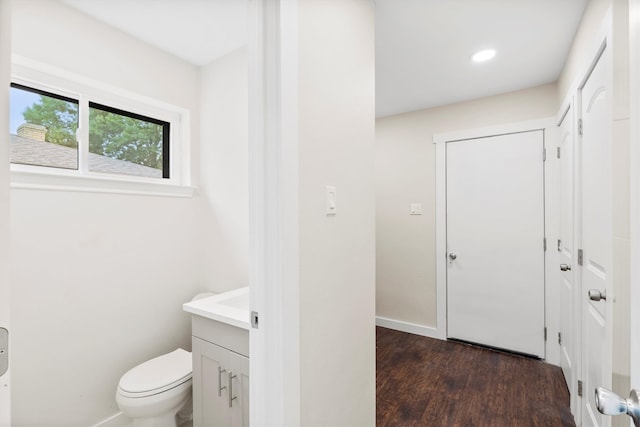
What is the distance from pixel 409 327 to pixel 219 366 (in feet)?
7.56

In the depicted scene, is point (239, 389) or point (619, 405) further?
point (239, 389)

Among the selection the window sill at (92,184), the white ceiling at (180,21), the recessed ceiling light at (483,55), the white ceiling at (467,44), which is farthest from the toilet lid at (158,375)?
the recessed ceiling light at (483,55)

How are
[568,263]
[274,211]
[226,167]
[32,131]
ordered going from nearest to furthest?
[274,211] → [32,131] → [568,263] → [226,167]

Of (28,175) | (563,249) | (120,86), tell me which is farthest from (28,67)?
(563,249)

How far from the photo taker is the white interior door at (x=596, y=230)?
1.11 m

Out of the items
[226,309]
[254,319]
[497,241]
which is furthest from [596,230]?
[226,309]

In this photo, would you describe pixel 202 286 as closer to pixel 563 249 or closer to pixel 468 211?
pixel 468 211

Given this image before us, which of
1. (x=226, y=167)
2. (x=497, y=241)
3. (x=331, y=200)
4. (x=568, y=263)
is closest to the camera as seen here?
(x=331, y=200)

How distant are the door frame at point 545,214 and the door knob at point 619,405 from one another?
2319mm

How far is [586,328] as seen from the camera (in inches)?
58.5

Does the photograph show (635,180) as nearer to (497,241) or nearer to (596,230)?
(596,230)

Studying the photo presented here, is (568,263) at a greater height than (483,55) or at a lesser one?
lesser

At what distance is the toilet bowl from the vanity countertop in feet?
1.41

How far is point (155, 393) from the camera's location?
1479 mm
